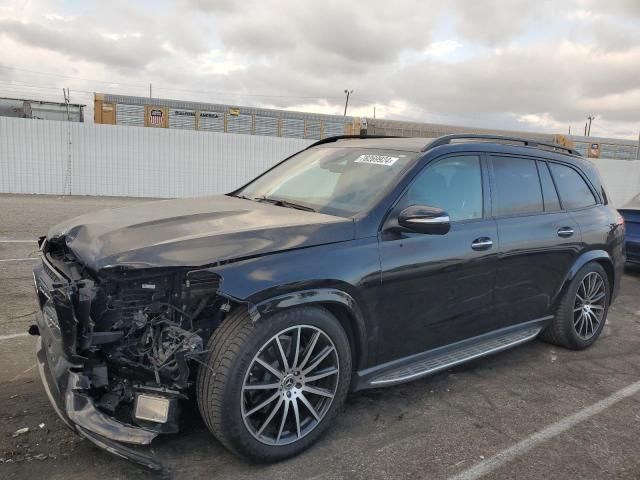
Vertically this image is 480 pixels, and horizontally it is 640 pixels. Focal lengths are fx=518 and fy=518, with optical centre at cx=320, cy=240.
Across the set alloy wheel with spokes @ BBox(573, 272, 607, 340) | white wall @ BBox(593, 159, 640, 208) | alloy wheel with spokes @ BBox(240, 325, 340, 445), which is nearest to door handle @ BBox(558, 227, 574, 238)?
alloy wheel with spokes @ BBox(573, 272, 607, 340)

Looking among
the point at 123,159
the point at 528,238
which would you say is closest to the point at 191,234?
the point at 528,238

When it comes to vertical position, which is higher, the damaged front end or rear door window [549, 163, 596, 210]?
rear door window [549, 163, 596, 210]

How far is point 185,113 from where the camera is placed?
26516mm

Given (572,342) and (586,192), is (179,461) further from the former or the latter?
(586,192)

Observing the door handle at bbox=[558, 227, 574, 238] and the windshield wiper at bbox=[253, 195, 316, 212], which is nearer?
the windshield wiper at bbox=[253, 195, 316, 212]

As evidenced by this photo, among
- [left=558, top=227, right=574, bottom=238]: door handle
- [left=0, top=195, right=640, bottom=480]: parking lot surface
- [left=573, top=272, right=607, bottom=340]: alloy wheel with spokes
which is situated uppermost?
[left=558, top=227, right=574, bottom=238]: door handle

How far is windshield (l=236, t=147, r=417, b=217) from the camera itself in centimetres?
336

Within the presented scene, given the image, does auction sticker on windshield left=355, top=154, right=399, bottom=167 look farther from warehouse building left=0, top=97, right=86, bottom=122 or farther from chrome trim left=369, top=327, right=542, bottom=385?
warehouse building left=0, top=97, right=86, bottom=122

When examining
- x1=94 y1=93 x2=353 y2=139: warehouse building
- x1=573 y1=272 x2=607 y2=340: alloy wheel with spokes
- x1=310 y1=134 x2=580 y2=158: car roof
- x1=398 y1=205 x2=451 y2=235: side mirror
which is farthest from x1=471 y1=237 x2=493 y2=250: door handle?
x1=94 y1=93 x2=353 y2=139: warehouse building

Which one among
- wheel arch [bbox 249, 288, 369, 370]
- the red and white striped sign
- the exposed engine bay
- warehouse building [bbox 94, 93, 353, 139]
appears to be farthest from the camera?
the red and white striped sign

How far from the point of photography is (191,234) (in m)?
2.81

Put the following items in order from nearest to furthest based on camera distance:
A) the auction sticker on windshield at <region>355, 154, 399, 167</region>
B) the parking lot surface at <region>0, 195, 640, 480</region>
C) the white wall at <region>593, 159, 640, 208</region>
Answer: the parking lot surface at <region>0, 195, 640, 480</region>
the auction sticker on windshield at <region>355, 154, 399, 167</region>
the white wall at <region>593, 159, 640, 208</region>

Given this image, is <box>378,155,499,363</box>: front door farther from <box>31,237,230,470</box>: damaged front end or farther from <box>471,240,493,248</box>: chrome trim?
<box>31,237,230,470</box>: damaged front end

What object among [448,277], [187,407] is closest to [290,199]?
[448,277]
